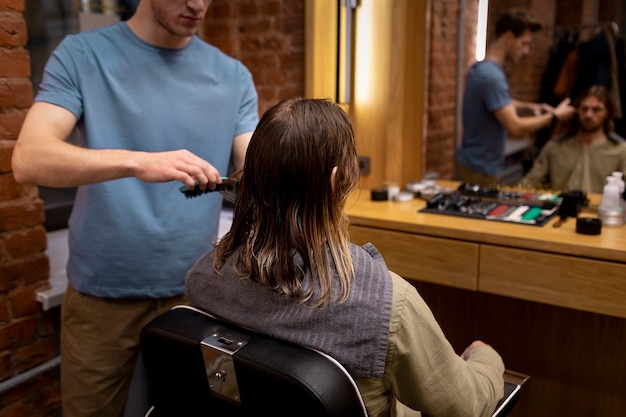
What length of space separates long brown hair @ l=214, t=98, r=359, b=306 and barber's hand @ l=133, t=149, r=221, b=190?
0.22 metres

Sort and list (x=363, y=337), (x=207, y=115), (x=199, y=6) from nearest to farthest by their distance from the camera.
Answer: (x=363, y=337), (x=199, y=6), (x=207, y=115)

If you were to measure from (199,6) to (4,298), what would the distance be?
102cm

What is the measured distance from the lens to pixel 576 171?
2.34 metres

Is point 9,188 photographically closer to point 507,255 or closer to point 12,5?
point 12,5

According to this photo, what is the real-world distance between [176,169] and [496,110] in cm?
168

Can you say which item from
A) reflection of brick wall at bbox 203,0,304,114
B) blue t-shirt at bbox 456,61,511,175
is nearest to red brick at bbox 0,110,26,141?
reflection of brick wall at bbox 203,0,304,114

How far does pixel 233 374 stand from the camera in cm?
97

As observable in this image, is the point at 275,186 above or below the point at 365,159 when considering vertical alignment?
above

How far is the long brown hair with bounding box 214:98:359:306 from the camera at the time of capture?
1.01 metres

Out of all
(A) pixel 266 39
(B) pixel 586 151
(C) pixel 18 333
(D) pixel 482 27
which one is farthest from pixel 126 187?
(B) pixel 586 151

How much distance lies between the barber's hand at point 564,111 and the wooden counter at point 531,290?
36 cm

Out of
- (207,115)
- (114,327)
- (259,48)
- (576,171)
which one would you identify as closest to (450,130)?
(576,171)

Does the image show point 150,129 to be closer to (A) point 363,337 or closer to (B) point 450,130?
(A) point 363,337

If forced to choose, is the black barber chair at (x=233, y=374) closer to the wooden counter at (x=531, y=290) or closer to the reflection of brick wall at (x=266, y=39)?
the wooden counter at (x=531, y=290)
